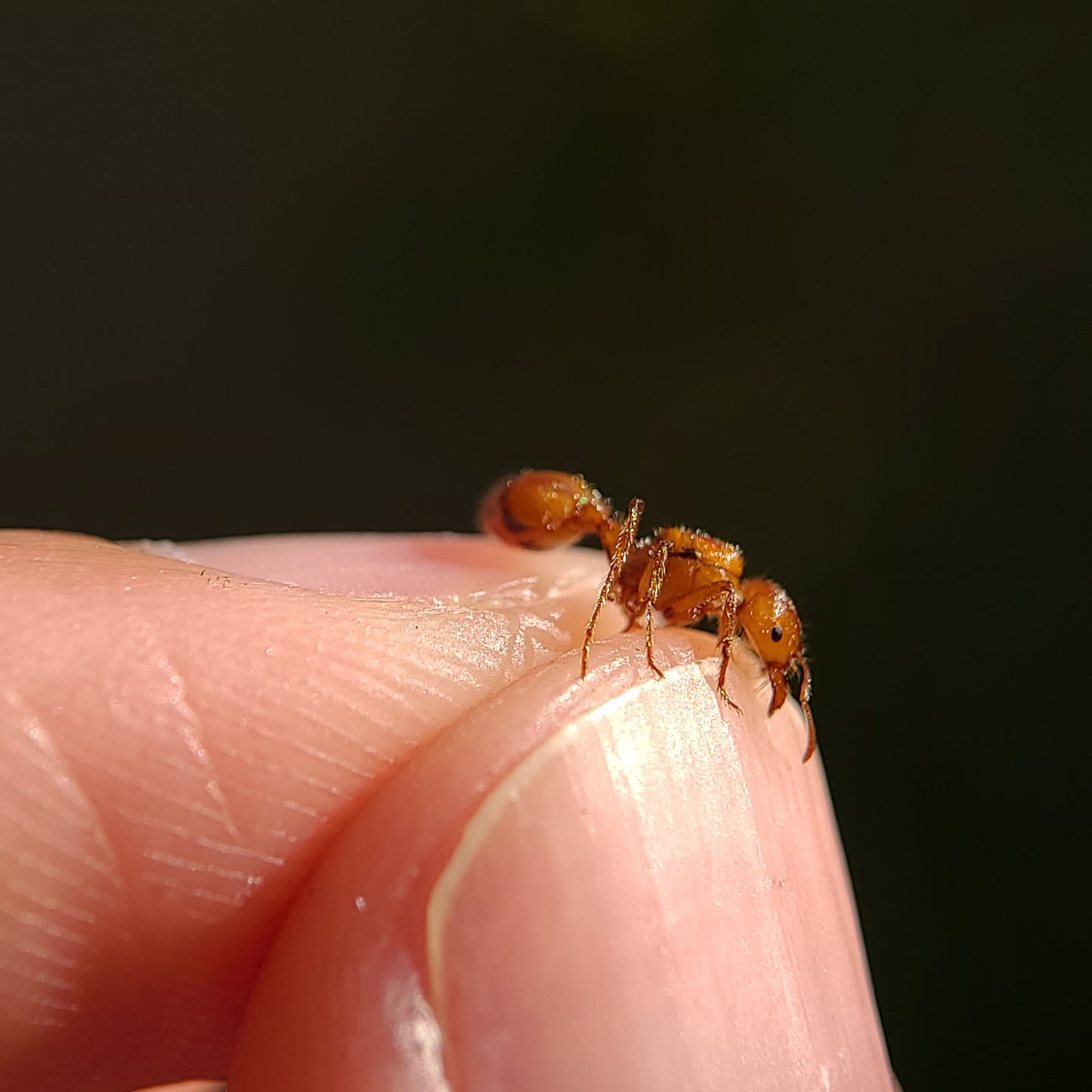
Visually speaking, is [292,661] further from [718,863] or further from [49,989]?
[718,863]

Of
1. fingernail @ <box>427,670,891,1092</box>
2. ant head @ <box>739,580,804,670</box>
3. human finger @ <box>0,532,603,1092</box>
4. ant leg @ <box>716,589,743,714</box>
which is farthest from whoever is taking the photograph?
ant head @ <box>739,580,804,670</box>

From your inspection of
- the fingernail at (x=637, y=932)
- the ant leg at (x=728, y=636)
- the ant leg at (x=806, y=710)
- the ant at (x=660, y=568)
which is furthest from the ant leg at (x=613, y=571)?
the ant leg at (x=806, y=710)

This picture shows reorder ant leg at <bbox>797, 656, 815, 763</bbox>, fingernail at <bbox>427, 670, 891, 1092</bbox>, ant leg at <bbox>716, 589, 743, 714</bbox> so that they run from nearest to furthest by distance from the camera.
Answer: fingernail at <bbox>427, 670, 891, 1092</bbox>, ant leg at <bbox>716, 589, 743, 714</bbox>, ant leg at <bbox>797, 656, 815, 763</bbox>

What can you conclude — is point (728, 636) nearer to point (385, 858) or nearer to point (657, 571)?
point (657, 571)

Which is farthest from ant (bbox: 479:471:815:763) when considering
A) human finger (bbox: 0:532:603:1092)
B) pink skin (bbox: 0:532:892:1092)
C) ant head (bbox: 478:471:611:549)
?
human finger (bbox: 0:532:603:1092)

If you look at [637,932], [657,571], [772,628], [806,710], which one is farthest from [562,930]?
[657,571]

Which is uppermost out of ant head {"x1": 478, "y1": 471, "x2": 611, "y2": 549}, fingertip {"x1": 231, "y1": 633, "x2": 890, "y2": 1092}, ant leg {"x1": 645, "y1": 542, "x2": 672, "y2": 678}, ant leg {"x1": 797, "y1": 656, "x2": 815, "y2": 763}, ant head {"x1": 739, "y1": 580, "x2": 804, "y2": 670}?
ant head {"x1": 478, "y1": 471, "x2": 611, "y2": 549}

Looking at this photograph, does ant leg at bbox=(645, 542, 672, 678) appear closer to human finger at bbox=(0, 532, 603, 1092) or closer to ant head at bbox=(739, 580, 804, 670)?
ant head at bbox=(739, 580, 804, 670)

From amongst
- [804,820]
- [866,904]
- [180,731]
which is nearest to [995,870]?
[866,904]

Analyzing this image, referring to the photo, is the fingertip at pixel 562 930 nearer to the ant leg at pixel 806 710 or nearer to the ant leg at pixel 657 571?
the ant leg at pixel 806 710
